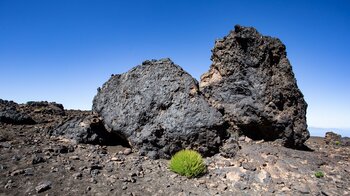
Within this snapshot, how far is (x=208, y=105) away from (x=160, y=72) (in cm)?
222

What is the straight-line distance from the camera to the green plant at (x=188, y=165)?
793cm

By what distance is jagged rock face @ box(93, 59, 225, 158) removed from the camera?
9219mm

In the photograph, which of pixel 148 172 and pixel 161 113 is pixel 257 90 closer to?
pixel 161 113

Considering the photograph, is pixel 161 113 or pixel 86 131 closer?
pixel 161 113

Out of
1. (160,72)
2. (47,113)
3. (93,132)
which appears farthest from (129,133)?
(47,113)

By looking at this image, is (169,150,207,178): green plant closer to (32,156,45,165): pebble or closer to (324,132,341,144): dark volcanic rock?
(32,156,45,165): pebble

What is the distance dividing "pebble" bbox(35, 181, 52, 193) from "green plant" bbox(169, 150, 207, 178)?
346 cm

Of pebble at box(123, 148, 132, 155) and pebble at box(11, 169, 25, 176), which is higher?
pebble at box(123, 148, 132, 155)

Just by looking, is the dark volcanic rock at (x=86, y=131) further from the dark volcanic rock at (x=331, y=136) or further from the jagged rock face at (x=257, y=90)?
the dark volcanic rock at (x=331, y=136)

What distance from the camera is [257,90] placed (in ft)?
33.1

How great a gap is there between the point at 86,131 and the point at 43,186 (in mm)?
3888

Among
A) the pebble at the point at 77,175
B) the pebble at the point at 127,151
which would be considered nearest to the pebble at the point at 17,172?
the pebble at the point at 77,175

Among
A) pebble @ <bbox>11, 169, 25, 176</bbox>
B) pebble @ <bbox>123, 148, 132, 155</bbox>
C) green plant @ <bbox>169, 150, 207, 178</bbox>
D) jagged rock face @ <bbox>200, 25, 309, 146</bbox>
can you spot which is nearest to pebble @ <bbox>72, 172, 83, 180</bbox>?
pebble @ <bbox>11, 169, 25, 176</bbox>

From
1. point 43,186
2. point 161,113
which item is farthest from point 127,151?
point 43,186
